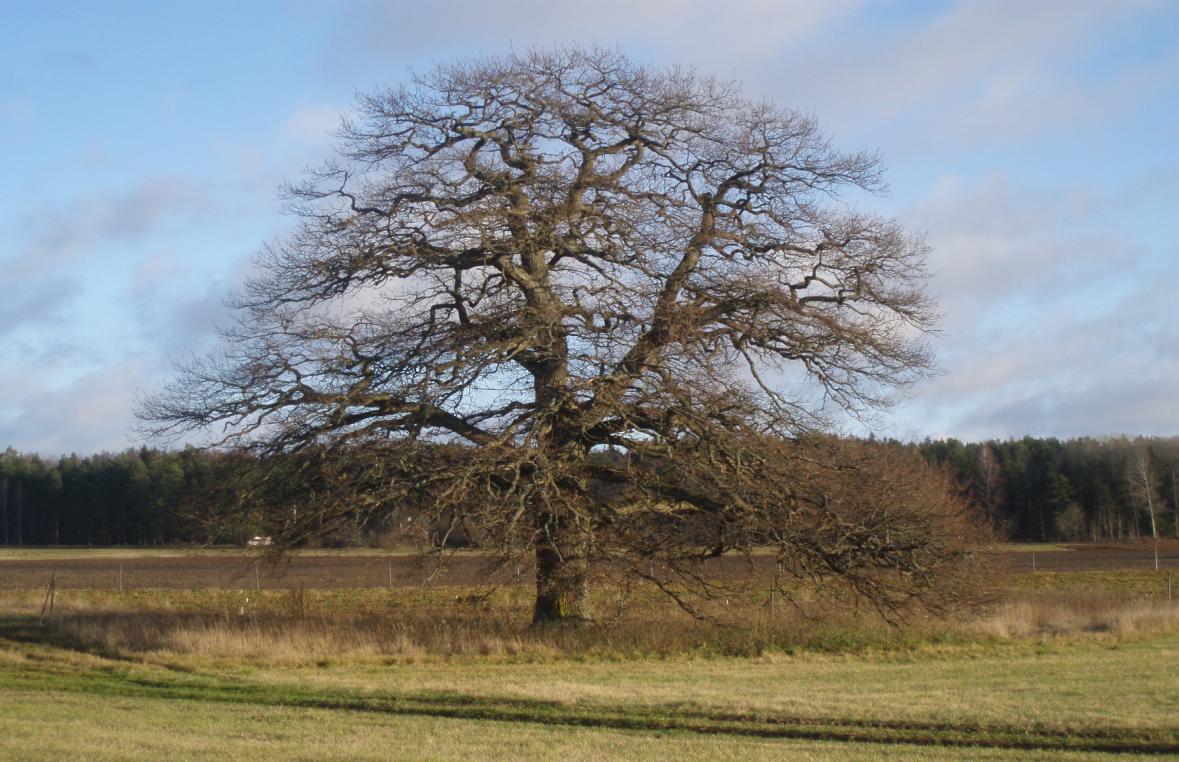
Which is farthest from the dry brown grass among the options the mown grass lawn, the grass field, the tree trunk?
the mown grass lawn

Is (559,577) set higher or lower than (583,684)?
higher

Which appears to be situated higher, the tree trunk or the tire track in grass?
the tree trunk

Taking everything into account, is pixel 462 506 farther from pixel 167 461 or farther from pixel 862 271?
pixel 167 461

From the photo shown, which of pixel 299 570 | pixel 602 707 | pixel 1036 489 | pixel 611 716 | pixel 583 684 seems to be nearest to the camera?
pixel 611 716

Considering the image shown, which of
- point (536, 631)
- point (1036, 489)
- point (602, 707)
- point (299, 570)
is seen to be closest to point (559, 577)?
point (536, 631)

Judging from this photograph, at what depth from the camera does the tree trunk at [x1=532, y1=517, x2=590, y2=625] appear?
18.6 metres

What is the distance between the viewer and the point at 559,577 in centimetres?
1919

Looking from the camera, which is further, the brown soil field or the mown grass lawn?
the brown soil field

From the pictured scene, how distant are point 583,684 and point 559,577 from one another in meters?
3.74

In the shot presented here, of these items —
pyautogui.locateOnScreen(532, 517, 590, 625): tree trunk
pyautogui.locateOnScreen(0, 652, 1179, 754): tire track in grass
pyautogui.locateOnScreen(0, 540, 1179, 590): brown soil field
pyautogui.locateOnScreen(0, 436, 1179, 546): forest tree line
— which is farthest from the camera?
pyautogui.locateOnScreen(0, 436, 1179, 546): forest tree line

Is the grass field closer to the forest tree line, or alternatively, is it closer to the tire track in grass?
the tire track in grass

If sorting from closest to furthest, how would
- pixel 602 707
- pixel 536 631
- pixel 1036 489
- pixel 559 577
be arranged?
pixel 602 707, pixel 559 577, pixel 536 631, pixel 1036 489

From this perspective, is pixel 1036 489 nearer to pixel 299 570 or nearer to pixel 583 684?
pixel 299 570

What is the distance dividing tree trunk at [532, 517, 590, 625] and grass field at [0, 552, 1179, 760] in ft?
1.85
